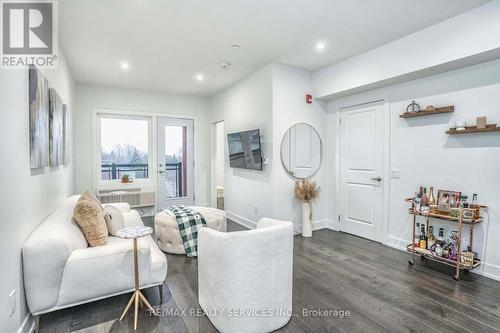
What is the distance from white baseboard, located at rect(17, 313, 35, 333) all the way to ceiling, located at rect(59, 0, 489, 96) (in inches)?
105

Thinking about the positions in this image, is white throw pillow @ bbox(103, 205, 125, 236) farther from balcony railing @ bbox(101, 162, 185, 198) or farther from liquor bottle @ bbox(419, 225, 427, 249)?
liquor bottle @ bbox(419, 225, 427, 249)

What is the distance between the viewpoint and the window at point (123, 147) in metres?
5.22

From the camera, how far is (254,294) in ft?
5.80

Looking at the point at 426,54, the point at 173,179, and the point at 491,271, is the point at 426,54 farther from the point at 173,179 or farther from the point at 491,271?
the point at 173,179

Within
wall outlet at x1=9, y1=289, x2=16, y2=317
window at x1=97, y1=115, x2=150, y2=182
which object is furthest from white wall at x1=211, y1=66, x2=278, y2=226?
wall outlet at x1=9, y1=289, x2=16, y2=317

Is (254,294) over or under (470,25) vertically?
under

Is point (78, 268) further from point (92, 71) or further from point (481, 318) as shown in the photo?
point (92, 71)

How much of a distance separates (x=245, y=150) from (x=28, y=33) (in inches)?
124

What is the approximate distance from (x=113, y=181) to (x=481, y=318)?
5.71m

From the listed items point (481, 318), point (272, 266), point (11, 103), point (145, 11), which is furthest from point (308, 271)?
point (145, 11)

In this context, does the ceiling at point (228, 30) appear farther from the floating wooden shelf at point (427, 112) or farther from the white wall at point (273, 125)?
the floating wooden shelf at point (427, 112)

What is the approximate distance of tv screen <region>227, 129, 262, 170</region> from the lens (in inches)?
168

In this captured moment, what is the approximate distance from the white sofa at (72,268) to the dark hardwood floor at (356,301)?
25 cm

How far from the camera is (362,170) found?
401 cm
